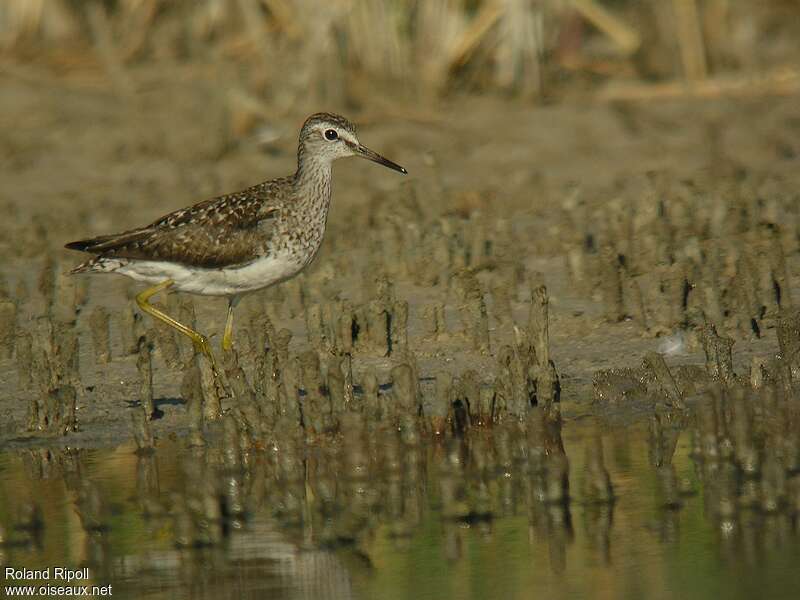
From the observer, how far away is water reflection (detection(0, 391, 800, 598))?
251 inches

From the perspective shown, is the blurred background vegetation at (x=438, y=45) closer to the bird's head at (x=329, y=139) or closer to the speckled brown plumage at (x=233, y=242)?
the bird's head at (x=329, y=139)

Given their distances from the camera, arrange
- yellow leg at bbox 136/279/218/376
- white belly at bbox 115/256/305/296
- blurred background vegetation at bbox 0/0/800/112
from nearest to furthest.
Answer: white belly at bbox 115/256/305/296
yellow leg at bbox 136/279/218/376
blurred background vegetation at bbox 0/0/800/112

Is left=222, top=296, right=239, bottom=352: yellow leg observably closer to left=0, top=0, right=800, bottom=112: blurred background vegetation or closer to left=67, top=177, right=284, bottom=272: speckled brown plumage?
left=67, top=177, right=284, bottom=272: speckled brown plumage

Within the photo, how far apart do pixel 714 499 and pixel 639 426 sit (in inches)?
61.8

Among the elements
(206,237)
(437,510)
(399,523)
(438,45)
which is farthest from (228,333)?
(438,45)

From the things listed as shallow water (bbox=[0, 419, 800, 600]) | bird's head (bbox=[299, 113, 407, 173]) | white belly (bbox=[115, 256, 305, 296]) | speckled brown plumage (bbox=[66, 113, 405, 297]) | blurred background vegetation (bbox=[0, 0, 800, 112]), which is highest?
blurred background vegetation (bbox=[0, 0, 800, 112])

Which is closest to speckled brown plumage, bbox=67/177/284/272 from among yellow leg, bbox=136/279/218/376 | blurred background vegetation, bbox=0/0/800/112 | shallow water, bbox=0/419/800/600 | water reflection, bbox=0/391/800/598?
yellow leg, bbox=136/279/218/376

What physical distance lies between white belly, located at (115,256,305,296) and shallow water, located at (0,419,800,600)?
5.05 feet

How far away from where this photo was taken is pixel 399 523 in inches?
281

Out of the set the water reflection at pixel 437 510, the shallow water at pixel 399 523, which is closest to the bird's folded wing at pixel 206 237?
the water reflection at pixel 437 510

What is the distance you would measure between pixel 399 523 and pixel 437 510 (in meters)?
0.25

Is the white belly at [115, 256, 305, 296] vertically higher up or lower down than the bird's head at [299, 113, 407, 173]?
lower down

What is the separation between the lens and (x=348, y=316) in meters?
10.4

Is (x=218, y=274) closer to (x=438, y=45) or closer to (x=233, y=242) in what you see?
(x=233, y=242)
